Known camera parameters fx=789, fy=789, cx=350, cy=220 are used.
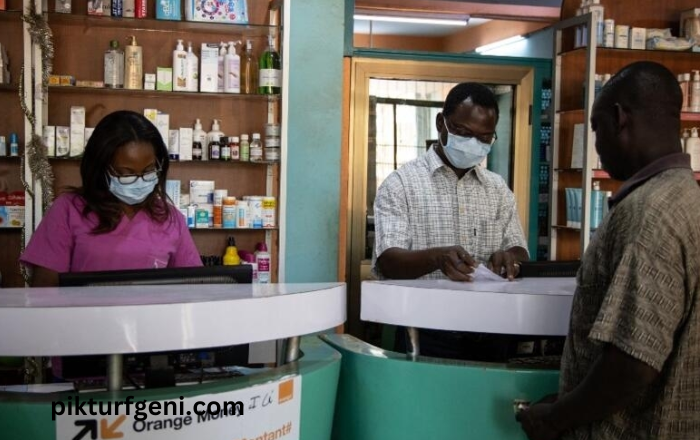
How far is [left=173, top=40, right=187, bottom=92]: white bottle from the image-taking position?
4152 mm

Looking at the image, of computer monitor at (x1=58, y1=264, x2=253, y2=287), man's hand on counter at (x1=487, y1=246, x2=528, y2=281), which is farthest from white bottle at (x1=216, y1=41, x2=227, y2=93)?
computer monitor at (x1=58, y1=264, x2=253, y2=287)

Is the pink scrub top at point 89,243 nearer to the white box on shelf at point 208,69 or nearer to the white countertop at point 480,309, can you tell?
the white countertop at point 480,309

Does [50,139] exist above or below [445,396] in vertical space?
above

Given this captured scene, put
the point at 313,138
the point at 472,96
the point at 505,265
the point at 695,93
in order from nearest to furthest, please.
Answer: the point at 505,265, the point at 472,96, the point at 313,138, the point at 695,93

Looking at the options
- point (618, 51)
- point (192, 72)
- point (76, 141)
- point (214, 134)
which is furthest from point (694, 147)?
point (76, 141)

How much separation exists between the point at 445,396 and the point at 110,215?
4.08 ft

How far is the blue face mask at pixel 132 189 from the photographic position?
2475 millimetres

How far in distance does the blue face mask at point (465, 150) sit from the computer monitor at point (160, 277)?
3.24 ft

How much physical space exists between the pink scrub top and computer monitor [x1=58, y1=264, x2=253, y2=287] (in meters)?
0.58

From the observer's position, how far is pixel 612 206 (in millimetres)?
1534

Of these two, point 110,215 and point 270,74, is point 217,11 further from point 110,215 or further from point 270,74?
point 110,215

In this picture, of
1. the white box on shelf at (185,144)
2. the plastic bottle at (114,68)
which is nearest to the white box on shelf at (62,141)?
the plastic bottle at (114,68)

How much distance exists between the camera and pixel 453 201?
274 centimetres

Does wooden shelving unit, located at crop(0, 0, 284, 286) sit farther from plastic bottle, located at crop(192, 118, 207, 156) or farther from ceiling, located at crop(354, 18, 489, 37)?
ceiling, located at crop(354, 18, 489, 37)
